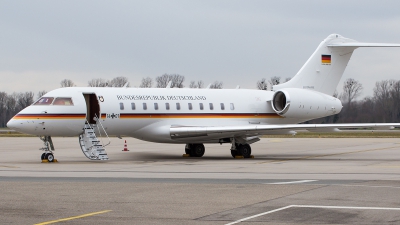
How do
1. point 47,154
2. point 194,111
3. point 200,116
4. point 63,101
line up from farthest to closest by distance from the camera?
point 200,116, point 194,111, point 63,101, point 47,154

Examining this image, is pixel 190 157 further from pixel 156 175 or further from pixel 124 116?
pixel 156 175

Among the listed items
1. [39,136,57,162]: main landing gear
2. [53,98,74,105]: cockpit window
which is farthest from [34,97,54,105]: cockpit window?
[39,136,57,162]: main landing gear

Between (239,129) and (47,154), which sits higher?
(239,129)

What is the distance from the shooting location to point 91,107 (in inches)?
1064

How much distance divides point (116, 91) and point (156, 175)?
9.49 m

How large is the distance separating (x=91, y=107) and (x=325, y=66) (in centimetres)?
1270

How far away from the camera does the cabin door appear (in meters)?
26.8

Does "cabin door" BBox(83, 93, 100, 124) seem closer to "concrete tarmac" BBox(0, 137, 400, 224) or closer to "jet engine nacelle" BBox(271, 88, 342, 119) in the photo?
"concrete tarmac" BBox(0, 137, 400, 224)

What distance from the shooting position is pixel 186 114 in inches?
1142

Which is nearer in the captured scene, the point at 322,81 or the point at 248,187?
the point at 248,187

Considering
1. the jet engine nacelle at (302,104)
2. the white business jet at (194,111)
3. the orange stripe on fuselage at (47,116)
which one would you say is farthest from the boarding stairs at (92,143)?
the jet engine nacelle at (302,104)

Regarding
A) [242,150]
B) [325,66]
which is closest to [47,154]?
[242,150]

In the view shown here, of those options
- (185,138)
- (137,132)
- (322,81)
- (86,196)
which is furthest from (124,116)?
A: (86,196)

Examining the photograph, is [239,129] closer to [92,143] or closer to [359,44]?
[92,143]
